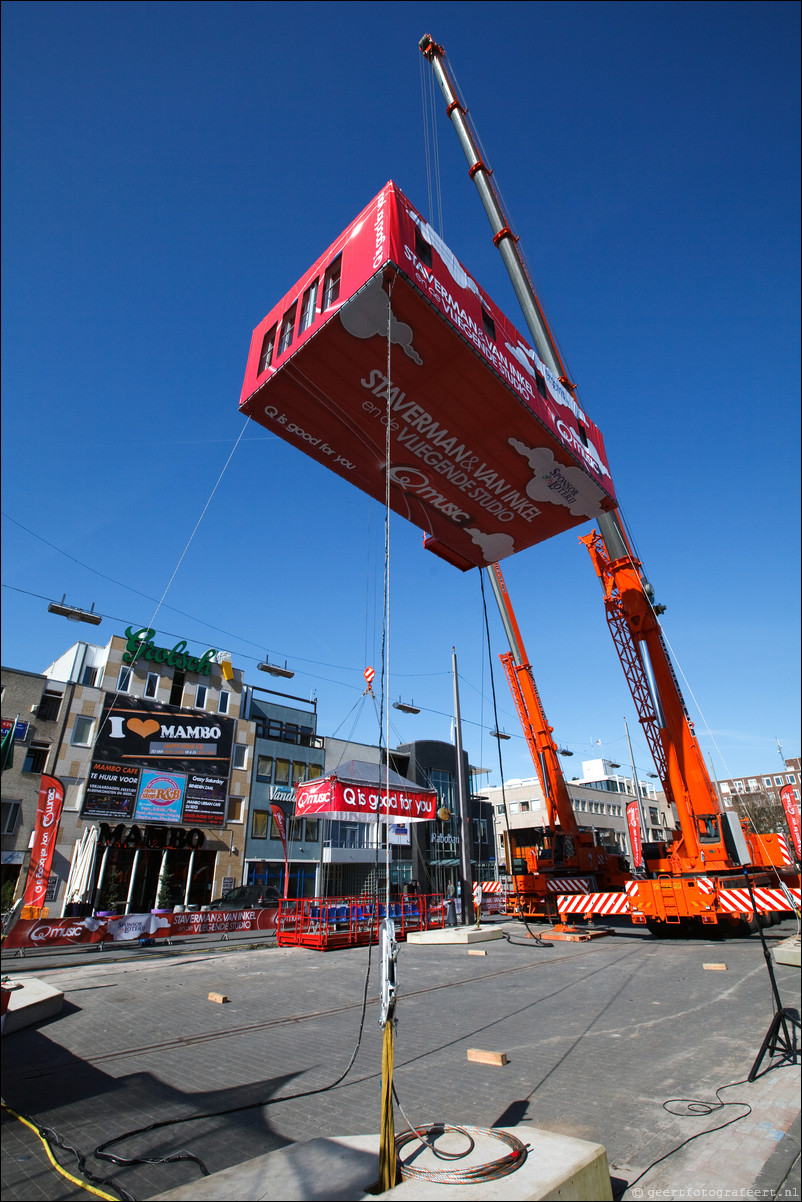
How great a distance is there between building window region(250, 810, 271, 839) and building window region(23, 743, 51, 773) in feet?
42.3

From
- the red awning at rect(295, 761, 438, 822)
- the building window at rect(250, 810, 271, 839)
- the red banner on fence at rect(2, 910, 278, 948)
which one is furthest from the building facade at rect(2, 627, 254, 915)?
the red awning at rect(295, 761, 438, 822)

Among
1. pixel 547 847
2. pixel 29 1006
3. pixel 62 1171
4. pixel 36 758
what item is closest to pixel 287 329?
pixel 62 1171

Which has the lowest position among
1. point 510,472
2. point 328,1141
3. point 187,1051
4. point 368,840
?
point 187,1051

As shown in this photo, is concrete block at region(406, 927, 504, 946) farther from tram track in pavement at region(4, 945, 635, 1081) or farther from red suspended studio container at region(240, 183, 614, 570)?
red suspended studio container at region(240, 183, 614, 570)

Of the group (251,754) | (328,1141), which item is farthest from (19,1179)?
(251,754)

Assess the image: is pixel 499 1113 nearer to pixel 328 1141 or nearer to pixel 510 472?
pixel 328 1141

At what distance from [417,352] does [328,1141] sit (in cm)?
797

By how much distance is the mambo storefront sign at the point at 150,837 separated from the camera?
1264 inches

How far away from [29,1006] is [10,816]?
83.2 feet

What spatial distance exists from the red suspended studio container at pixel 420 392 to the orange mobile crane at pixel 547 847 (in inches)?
603

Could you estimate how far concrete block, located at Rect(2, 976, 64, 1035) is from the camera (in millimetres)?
8523

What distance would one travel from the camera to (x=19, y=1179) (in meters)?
4.19

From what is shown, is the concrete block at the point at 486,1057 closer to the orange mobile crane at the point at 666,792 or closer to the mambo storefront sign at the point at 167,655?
the orange mobile crane at the point at 666,792

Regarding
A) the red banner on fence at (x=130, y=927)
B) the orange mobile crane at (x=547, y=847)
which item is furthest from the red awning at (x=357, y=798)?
the red banner on fence at (x=130, y=927)
